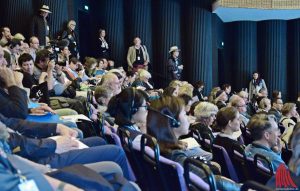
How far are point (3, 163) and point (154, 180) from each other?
1291 mm

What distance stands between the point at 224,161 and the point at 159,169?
115 cm

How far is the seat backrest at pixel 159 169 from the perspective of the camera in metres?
2.38

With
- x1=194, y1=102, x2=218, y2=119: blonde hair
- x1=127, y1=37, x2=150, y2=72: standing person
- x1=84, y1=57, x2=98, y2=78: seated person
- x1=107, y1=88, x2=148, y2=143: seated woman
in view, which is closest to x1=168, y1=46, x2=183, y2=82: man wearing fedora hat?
x1=127, y1=37, x2=150, y2=72: standing person

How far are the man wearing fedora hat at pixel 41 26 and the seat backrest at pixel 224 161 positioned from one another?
5.50m

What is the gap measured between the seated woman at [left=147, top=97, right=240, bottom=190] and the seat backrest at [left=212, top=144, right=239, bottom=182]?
1.91 ft

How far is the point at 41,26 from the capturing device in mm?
8398

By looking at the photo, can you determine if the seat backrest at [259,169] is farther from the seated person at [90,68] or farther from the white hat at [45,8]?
the white hat at [45,8]

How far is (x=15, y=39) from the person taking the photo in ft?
21.7

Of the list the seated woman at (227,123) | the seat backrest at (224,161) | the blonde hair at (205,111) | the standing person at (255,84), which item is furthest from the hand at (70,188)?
the standing person at (255,84)

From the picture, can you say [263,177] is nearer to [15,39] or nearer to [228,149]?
[228,149]

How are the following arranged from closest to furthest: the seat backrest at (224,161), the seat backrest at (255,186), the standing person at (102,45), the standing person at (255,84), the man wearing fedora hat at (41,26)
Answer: the seat backrest at (255,186) < the seat backrest at (224,161) < the man wearing fedora hat at (41,26) < the standing person at (102,45) < the standing person at (255,84)

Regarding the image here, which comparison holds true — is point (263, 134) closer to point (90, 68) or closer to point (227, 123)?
point (227, 123)

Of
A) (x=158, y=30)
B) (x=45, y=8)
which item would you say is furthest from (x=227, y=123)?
(x=158, y=30)

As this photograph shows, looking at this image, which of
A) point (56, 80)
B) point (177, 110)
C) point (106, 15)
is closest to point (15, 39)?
point (56, 80)
